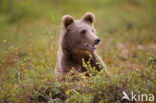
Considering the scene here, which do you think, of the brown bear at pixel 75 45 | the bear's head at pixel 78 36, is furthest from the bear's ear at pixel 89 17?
the brown bear at pixel 75 45

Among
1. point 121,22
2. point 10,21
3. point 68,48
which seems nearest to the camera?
point 68,48

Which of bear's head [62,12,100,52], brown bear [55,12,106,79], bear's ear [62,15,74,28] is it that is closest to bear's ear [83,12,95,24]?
bear's head [62,12,100,52]

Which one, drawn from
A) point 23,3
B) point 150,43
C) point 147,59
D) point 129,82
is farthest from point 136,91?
point 23,3

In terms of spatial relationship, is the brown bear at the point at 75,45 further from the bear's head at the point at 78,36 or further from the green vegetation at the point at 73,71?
the green vegetation at the point at 73,71

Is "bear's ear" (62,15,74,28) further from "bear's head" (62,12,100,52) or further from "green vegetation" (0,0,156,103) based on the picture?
"green vegetation" (0,0,156,103)

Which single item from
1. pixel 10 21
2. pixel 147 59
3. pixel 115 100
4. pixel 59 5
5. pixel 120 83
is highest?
pixel 59 5

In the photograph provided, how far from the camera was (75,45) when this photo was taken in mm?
4758

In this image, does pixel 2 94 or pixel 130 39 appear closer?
pixel 2 94

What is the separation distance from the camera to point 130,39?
9922 millimetres

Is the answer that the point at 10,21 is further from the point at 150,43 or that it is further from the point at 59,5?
the point at 150,43

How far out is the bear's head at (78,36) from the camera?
4.66 meters

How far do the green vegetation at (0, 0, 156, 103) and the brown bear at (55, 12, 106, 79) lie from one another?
29cm

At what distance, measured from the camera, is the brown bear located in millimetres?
4645

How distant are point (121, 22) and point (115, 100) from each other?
9501 mm
